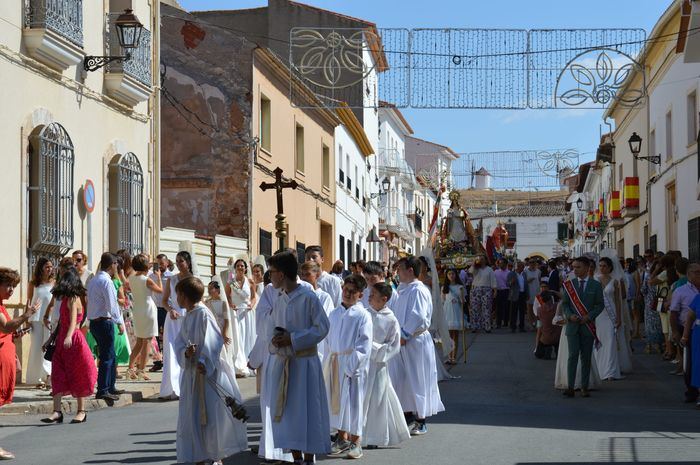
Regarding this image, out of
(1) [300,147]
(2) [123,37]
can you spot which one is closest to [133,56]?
(2) [123,37]

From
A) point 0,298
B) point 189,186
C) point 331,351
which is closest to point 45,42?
point 0,298

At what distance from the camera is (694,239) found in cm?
2473

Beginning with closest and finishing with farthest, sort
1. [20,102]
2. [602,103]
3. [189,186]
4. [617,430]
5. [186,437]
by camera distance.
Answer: [186,437] < [617,430] < [20,102] < [602,103] < [189,186]

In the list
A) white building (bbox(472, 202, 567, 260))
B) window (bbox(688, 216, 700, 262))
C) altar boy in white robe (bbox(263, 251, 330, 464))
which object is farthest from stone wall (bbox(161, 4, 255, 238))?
white building (bbox(472, 202, 567, 260))

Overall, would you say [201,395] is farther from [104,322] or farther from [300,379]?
[104,322]

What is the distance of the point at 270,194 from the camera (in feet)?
93.2

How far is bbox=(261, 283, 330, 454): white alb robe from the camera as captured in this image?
854 centimetres

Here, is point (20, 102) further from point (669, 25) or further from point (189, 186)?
point (669, 25)

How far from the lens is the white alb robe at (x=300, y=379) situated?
28.0ft

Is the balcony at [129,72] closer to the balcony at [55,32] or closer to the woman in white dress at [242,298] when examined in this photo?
the balcony at [55,32]

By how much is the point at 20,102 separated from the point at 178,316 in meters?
3.64

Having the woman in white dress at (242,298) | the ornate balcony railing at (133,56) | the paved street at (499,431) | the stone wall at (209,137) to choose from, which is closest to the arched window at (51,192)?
the ornate balcony railing at (133,56)

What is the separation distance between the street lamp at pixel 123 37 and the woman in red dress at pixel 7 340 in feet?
26.6

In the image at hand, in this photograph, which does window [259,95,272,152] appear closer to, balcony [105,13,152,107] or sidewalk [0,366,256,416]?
balcony [105,13,152,107]
